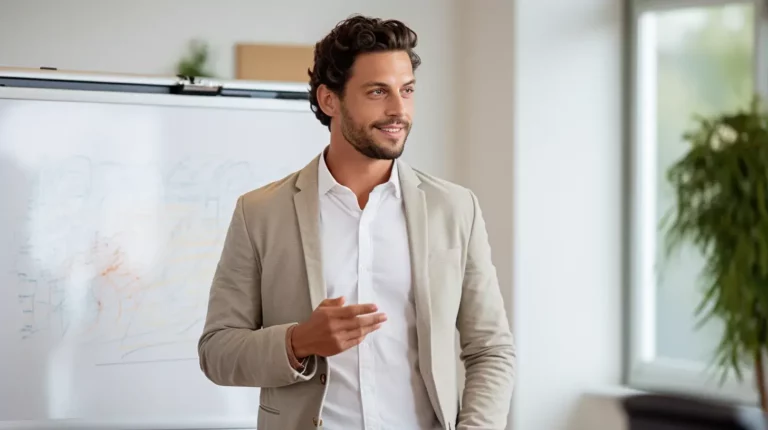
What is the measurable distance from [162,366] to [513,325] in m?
1.55

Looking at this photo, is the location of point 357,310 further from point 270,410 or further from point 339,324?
point 270,410

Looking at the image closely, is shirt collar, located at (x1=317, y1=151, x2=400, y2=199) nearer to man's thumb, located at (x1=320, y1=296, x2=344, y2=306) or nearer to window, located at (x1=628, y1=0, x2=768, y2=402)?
man's thumb, located at (x1=320, y1=296, x2=344, y2=306)

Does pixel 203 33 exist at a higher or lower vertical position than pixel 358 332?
higher

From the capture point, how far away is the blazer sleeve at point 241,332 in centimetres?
186

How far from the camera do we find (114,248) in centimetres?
334

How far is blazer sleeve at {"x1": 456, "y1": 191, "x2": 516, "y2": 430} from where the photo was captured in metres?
1.94

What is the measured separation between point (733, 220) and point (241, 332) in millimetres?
2359

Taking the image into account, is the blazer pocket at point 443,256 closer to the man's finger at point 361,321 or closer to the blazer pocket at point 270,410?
the man's finger at point 361,321

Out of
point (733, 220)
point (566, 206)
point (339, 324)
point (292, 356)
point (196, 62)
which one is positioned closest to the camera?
point (339, 324)

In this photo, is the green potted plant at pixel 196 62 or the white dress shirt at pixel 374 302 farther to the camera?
the green potted plant at pixel 196 62

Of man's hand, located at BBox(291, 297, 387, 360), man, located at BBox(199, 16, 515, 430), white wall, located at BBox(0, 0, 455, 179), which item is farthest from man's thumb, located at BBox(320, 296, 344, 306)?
white wall, located at BBox(0, 0, 455, 179)

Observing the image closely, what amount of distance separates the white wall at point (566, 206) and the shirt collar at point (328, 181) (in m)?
2.26

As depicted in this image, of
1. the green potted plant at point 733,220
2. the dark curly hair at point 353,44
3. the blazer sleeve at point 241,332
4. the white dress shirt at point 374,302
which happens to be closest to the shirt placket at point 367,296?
the white dress shirt at point 374,302

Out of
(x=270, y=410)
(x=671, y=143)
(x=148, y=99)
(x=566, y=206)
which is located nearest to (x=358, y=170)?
(x=270, y=410)
